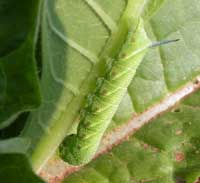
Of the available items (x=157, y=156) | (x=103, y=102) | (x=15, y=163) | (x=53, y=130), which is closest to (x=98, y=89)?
(x=103, y=102)

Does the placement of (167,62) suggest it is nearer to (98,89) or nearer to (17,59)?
(98,89)

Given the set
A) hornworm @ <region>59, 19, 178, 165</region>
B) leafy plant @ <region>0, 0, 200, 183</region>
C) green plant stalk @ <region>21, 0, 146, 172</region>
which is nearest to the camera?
leafy plant @ <region>0, 0, 200, 183</region>

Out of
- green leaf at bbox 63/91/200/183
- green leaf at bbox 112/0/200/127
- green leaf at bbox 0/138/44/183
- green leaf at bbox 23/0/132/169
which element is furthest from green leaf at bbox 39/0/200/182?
Result: green leaf at bbox 0/138/44/183

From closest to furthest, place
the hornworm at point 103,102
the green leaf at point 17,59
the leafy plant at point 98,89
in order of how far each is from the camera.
→ the green leaf at point 17,59 < the leafy plant at point 98,89 < the hornworm at point 103,102

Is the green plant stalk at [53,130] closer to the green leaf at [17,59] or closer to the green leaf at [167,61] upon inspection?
the green leaf at [17,59]

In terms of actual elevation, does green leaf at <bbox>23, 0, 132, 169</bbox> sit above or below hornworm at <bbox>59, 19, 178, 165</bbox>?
above

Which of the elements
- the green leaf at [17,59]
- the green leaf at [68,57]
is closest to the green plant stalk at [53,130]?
the green leaf at [68,57]

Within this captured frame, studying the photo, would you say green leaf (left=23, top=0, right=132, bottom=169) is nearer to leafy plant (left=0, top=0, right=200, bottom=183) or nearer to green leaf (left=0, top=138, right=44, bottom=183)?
leafy plant (left=0, top=0, right=200, bottom=183)
